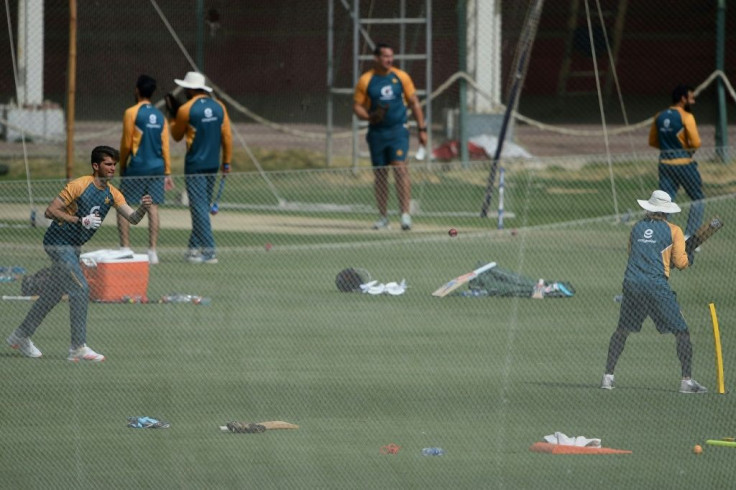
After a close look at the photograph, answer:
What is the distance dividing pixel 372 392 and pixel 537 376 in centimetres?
133

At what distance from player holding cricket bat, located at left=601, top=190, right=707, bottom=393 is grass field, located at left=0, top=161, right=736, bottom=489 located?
30cm

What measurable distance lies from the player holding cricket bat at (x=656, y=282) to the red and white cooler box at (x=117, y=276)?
4.60 m

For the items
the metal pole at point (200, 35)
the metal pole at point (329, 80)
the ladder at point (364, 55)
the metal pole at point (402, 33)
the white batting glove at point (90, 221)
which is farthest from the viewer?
the metal pole at point (200, 35)

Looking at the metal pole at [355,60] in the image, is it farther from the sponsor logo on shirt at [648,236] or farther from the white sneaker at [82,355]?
the sponsor logo on shirt at [648,236]

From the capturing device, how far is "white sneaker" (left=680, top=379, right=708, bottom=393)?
10.9 metres

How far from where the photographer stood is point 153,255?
15.8 m

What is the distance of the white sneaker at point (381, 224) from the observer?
1898 cm

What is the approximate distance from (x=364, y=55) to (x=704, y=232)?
51.1ft

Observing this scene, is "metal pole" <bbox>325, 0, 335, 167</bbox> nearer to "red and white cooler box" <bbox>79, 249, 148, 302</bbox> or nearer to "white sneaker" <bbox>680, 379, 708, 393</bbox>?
"red and white cooler box" <bbox>79, 249, 148, 302</bbox>

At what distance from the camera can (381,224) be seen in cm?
1906

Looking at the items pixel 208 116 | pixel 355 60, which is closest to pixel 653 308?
pixel 208 116

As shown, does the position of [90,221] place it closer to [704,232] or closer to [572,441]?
[572,441]

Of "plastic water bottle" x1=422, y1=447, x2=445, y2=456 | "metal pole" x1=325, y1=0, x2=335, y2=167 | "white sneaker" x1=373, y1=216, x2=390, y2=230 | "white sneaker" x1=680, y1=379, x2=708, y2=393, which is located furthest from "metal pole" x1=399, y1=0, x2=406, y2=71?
"plastic water bottle" x1=422, y1=447, x2=445, y2=456

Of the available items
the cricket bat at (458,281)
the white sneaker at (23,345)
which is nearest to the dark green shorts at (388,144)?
the cricket bat at (458,281)
